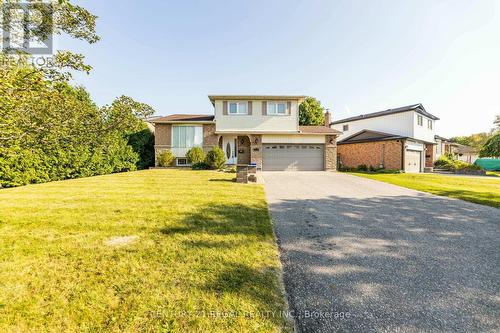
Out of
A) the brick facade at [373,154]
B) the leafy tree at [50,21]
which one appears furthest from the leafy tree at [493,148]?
the leafy tree at [50,21]

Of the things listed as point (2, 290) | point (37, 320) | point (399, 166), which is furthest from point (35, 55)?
point (399, 166)

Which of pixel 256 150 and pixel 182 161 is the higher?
pixel 256 150

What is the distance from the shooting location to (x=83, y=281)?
285cm

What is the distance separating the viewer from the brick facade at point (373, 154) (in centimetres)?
2215

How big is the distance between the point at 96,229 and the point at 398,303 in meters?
5.28

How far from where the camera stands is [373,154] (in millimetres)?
24250

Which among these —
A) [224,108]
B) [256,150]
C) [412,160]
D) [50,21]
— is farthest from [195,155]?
[412,160]

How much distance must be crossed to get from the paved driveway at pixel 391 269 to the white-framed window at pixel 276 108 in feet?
48.6

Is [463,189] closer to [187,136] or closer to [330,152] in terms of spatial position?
[330,152]

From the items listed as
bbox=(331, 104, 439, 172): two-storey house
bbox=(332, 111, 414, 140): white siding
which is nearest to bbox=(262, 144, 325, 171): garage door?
bbox=(331, 104, 439, 172): two-storey house

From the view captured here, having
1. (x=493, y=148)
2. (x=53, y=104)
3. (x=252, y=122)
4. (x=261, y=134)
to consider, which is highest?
(x=252, y=122)

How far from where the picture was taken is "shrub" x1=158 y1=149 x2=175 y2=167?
64.6 ft

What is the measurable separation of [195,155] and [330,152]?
12.0 meters

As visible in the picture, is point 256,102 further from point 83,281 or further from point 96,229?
point 83,281
